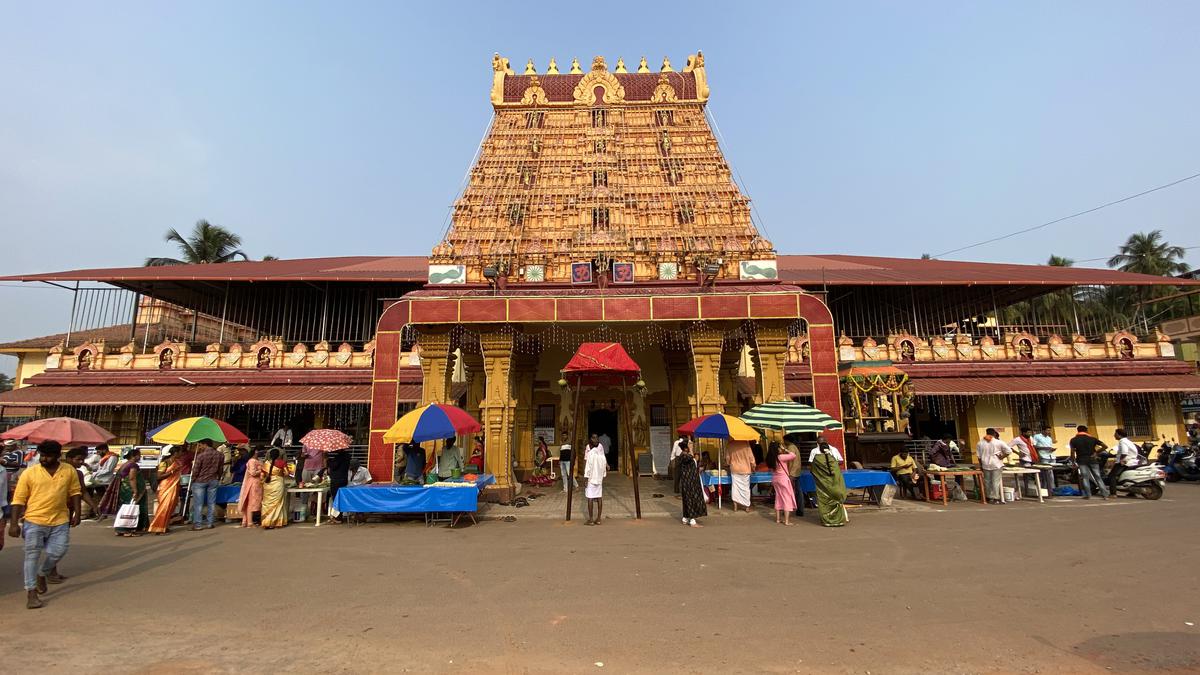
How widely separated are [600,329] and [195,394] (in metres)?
13.9

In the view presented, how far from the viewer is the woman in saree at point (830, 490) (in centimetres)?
940

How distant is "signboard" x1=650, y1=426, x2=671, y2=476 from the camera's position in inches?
717

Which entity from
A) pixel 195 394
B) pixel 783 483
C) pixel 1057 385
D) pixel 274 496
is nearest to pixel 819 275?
pixel 1057 385

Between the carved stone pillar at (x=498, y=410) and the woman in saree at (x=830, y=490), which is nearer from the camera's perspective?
the woman in saree at (x=830, y=490)

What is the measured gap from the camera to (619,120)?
68.4 feet

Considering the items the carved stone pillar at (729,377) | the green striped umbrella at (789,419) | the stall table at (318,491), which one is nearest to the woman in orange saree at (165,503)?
the stall table at (318,491)

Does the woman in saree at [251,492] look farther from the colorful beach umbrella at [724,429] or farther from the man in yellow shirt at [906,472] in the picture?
the man in yellow shirt at [906,472]

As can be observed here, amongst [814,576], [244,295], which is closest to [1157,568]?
[814,576]

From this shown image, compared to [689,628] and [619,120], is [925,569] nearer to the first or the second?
[689,628]

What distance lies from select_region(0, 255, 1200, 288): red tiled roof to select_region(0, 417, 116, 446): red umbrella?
1096 centimetres

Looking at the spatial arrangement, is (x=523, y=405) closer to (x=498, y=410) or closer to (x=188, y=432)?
(x=498, y=410)

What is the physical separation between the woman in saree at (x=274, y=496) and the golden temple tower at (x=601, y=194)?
20.8 ft

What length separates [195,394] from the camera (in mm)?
18344

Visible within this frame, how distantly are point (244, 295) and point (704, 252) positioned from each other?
62.0 feet
